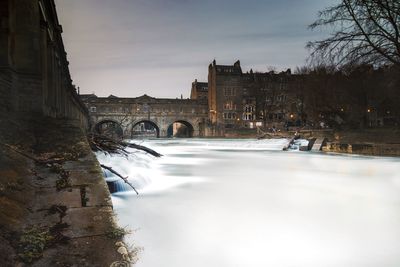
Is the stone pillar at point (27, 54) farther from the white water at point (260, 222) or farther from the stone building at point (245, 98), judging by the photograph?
the stone building at point (245, 98)

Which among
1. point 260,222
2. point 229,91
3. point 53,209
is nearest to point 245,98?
point 229,91

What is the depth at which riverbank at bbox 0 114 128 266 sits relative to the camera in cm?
295

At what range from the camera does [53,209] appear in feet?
12.6

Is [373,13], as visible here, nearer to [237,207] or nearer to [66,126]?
[237,207]

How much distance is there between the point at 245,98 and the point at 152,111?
83.7 feet

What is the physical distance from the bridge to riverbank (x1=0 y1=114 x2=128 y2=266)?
81.2m

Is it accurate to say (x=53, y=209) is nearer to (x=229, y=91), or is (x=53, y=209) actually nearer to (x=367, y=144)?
(x=367, y=144)

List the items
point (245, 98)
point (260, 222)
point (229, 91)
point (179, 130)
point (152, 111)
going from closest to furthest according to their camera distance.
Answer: point (260, 222) < point (152, 111) < point (229, 91) < point (245, 98) < point (179, 130)

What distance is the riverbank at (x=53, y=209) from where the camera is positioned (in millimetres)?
2951

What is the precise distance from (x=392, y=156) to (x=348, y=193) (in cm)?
1348

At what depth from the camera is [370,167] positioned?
15.9m

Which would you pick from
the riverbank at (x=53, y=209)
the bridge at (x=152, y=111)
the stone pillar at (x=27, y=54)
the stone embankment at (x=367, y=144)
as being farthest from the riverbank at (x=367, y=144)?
the bridge at (x=152, y=111)

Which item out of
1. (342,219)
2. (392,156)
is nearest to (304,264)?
(342,219)

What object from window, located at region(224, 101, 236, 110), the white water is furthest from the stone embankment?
window, located at region(224, 101, 236, 110)
